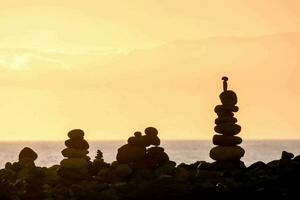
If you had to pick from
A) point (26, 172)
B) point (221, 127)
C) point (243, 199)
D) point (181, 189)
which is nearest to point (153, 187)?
point (181, 189)

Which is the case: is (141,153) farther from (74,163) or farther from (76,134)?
(76,134)

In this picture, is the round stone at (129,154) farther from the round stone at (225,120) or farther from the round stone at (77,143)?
the round stone at (225,120)

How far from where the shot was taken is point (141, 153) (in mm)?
41625

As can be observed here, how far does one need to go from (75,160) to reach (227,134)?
8.55 meters

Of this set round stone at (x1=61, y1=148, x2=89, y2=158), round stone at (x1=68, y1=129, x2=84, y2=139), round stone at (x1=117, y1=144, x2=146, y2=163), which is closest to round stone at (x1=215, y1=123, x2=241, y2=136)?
round stone at (x1=117, y1=144, x2=146, y2=163)

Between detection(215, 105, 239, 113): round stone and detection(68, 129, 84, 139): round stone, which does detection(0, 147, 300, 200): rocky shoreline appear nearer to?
detection(68, 129, 84, 139): round stone

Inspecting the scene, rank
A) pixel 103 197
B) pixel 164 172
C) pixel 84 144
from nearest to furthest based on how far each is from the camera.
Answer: pixel 103 197 → pixel 164 172 → pixel 84 144

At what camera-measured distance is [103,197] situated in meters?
35.4

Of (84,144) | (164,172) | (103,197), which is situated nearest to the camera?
(103,197)

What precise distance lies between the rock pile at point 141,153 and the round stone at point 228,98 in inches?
206

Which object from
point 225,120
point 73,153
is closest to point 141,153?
point 73,153

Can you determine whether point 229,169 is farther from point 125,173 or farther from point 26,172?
point 26,172

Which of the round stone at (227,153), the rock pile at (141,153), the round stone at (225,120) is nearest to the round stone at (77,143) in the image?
the rock pile at (141,153)

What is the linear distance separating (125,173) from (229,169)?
681cm
